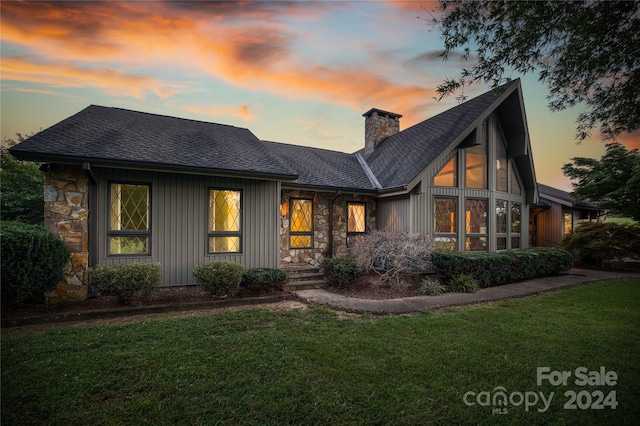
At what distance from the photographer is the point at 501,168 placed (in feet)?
38.5

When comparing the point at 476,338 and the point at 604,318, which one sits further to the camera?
the point at 604,318

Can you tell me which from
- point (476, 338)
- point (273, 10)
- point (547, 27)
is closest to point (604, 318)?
point (476, 338)

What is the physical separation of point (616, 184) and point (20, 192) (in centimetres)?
2541

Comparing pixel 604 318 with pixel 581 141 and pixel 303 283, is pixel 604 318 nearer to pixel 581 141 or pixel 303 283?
pixel 581 141

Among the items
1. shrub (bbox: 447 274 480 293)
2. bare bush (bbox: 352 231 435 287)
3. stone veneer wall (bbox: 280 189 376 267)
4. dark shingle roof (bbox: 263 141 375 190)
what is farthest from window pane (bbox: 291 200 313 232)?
shrub (bbox: 447 274 480 293)

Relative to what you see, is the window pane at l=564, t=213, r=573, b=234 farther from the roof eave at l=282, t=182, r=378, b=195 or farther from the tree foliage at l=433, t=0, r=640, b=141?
the tree foliage at l=433, t=0, r=640, b=141

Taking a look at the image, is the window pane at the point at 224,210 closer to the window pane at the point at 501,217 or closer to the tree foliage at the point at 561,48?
the tree foliage at the point at 561,48

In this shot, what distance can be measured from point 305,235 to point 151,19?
714 cm

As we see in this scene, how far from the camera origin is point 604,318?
566 cm

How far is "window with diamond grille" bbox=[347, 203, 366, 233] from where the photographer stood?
11.1m

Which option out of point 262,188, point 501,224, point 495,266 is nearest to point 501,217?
point 501,224

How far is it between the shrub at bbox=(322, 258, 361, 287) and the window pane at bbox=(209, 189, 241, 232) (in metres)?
2.82

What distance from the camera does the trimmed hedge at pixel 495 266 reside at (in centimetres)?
857

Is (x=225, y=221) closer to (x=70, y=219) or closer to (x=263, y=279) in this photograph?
(x=263, y=279)
